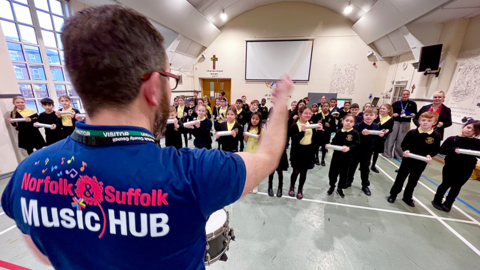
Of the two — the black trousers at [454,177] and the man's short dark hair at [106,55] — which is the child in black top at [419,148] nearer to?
the black trousers at [454,177]

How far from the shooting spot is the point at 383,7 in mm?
6621

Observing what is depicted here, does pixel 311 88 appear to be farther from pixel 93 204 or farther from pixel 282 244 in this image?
pixel 93 204

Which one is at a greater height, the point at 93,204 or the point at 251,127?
the point at 93,204

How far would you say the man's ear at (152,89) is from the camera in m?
0.55

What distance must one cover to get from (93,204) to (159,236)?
0.20 meters

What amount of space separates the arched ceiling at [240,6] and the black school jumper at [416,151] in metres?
7.04

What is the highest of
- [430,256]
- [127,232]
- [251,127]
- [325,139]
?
[127,232]

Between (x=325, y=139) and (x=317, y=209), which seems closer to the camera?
(x=317, y=209)

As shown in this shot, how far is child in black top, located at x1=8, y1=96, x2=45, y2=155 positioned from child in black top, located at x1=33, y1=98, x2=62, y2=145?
0.18 m

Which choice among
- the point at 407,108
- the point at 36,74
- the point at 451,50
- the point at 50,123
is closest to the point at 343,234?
the point at 407,108

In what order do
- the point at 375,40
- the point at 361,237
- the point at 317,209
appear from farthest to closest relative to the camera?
1. the point at 375,40
2. the point at 317,209
3. the point at 361,237

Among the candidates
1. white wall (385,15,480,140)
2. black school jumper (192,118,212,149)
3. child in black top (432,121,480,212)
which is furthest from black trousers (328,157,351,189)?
white wall (385,15,480,140)

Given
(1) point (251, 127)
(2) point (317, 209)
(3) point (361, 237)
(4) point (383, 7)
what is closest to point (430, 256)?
(3) point (361, 237)

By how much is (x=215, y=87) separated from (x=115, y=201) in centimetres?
1224
